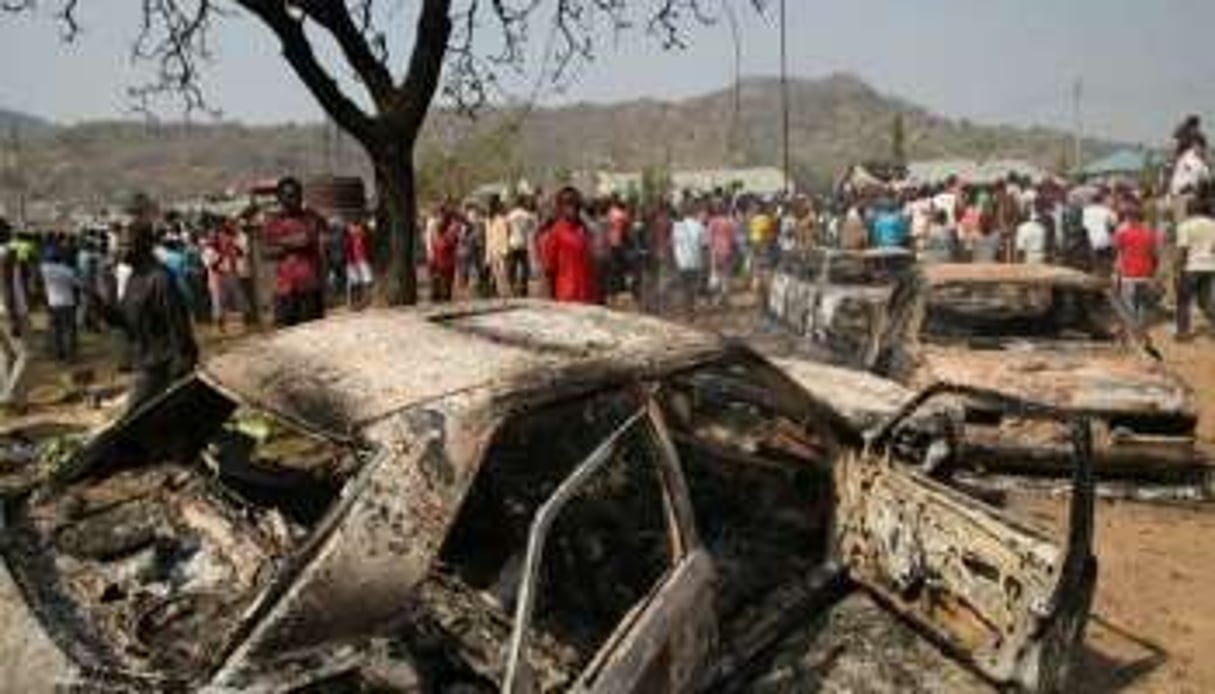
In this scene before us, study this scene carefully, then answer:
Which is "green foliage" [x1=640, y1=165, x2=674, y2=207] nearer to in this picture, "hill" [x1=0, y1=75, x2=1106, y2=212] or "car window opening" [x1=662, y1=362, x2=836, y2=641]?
"hill" [x1=0, y1=75, x2=1106, y2=212]

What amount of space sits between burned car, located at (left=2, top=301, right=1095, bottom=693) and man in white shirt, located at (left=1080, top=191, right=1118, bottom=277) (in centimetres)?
1526

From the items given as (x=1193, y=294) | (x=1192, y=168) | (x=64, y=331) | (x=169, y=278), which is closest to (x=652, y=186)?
(x=1192, y=168)

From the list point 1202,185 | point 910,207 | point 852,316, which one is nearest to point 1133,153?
point 910,207

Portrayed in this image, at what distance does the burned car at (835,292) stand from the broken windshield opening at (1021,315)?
2059 millimetres

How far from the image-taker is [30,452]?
29.2ft

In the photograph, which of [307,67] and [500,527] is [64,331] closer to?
[307,67]

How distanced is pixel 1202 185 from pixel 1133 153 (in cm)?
3048

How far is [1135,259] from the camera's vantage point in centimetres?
1656

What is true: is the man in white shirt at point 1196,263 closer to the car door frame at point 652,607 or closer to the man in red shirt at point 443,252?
the man in red shirt at point 443,252

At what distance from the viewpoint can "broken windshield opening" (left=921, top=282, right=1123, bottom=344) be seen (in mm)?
9250

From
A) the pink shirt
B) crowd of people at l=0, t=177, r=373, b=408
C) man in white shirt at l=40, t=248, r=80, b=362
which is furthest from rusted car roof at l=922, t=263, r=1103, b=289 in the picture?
the pink shirt

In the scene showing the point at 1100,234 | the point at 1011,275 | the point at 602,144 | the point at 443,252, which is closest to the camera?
the point at 1011,275

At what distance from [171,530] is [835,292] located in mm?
10057

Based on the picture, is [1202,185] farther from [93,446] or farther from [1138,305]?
[93,446]
